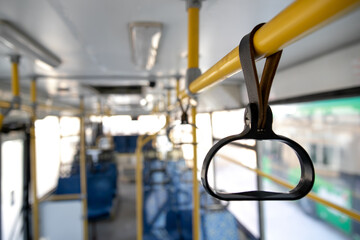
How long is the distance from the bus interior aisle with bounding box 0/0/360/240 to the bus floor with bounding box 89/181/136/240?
0.05 m

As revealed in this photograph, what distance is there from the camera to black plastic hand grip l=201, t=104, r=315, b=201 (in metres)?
0.42

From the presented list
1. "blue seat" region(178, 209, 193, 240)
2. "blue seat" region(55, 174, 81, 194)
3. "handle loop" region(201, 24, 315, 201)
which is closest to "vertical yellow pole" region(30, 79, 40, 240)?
"blue seat" region(55, 174, 81, 194)

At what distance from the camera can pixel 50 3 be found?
113cm

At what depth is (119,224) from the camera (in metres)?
4.79

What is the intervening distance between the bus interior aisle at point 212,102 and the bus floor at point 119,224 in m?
0.05

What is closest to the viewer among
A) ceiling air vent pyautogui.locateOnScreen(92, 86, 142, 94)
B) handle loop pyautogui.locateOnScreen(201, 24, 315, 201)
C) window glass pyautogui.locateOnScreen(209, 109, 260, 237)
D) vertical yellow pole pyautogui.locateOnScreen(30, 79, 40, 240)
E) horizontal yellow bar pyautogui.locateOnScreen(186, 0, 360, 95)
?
horizontal yellow bar pyautogui.locateOnScreen(186, 0, 360, 95)

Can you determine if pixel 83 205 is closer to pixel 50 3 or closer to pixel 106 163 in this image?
pixel 106 163

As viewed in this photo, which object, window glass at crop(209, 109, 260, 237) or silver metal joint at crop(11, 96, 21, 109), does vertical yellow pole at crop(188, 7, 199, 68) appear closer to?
window glass at crop(209, 109, 260, 237)

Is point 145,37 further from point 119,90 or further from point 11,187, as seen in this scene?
point 11,187

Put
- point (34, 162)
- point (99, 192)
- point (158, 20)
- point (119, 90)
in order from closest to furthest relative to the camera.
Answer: point (158, 20) → point (34, 162) → point (119, 90) → point (99, 192)

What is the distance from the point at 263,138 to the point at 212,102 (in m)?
1.52

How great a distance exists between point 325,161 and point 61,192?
454cm

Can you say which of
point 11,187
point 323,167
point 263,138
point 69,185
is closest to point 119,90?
point 69,185

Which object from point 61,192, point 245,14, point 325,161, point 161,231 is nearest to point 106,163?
point 61,192
